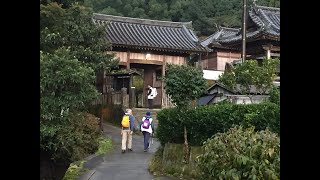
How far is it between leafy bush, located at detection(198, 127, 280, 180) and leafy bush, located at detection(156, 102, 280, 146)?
152 centimetres

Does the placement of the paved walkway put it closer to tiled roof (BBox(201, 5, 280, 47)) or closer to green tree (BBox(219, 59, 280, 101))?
green tree (BBox(219, 59, 280, 101))

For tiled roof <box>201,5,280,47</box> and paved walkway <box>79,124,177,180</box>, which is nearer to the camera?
paved walkway <box>79,124,177,180</box>

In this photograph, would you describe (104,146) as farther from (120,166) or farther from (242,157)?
(242,157)

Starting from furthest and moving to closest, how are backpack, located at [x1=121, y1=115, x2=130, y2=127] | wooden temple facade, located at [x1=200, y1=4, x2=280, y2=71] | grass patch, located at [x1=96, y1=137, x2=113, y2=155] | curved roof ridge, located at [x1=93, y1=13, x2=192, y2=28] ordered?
curved roof ridge, located at [x1=93, y1=13, x2=192, y2=28]
wooden temple facade, located at [x1=200, y1=4, x2=280, y2=71]
grass patch, located at [x1=96, y1=137, x2=113, y2=155]
backpack, located at [x1=121, y1=115, x2=130, y2=127]

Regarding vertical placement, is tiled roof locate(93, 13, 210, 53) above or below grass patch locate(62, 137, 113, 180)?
above

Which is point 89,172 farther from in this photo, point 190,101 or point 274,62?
point 274,62

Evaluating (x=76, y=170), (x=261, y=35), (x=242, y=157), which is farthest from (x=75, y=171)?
(x=261, y=35)

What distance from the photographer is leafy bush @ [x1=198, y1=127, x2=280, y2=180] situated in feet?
19.9

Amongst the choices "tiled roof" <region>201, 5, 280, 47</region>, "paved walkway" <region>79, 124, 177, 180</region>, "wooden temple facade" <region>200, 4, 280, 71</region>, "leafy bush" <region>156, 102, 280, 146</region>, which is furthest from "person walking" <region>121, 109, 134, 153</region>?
"tiled roof" <region>201, 5, 280, 47</region>

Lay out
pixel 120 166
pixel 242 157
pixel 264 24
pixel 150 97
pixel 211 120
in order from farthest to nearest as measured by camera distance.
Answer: pixel 264 24, pixel 150 97, pixel 120 166, pixel 211 120, pixel 242 157

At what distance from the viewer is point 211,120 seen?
974 centimetres

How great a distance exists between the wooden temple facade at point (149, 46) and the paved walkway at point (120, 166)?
8726 millimetres

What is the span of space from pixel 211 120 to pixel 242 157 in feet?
11.7
